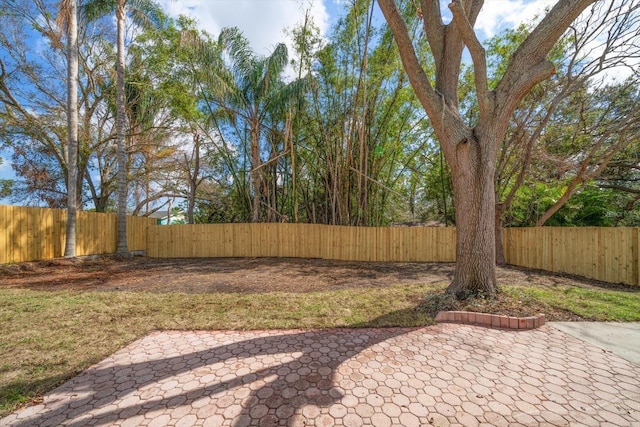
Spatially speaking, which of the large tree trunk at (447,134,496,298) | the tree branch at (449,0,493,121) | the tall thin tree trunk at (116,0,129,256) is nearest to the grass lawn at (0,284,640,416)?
the large tree trunk at (447,134,496,298)

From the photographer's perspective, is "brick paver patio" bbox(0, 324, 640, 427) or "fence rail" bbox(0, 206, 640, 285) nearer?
"brick paver patio" bbox(0, 324, 640, 427)

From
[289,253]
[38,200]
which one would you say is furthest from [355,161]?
[38,200]

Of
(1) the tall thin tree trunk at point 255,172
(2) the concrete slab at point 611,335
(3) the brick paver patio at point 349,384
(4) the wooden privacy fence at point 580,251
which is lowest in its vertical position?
(2) the concrete slab at point 611,335

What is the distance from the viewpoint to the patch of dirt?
4.00m

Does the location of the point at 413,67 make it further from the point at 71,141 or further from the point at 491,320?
the point at 71,141

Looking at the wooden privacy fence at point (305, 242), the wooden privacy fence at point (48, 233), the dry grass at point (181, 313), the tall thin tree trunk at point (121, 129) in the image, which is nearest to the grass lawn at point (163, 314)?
the dry grass at point (181, 313)

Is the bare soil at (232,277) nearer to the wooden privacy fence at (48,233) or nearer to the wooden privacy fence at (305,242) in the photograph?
the wooden privacy fence at (48,233)

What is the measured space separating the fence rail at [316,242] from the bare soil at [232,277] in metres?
0.57

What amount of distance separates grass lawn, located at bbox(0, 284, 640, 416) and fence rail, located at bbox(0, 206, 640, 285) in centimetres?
197

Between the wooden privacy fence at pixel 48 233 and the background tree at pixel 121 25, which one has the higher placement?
the background tree at pixel 121 25

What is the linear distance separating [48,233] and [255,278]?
224 inches

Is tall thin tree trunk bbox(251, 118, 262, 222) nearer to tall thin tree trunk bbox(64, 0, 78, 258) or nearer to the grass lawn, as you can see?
tall thin tree trunk bbox(64, 0, 78, 258)

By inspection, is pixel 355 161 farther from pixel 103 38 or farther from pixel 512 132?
pixel 103 38

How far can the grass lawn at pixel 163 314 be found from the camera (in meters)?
1.95
